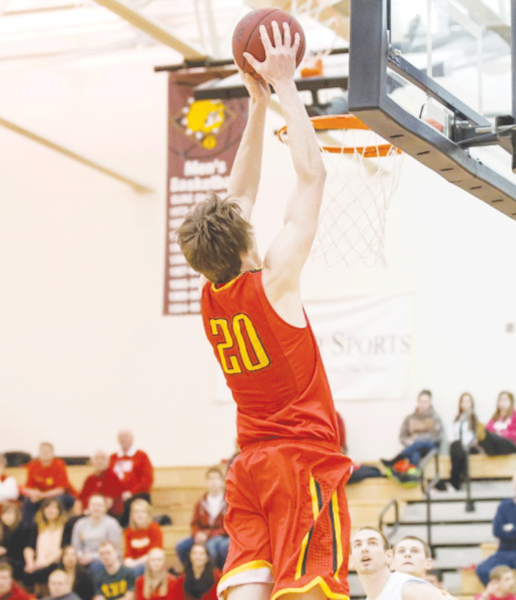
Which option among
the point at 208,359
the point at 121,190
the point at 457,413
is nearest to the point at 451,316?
the point at 457,413

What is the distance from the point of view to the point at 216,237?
3602mm

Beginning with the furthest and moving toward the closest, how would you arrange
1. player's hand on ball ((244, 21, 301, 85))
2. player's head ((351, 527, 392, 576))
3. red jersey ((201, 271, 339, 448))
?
player's head ((351, 527, 392, 576)), player's hand on ball ((244, 21, 301, 85)), red jersey ((201, 271, 339, 448))

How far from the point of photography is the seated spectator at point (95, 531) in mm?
11641

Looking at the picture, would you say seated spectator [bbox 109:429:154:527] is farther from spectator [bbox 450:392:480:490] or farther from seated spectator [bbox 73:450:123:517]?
spectator [bbox 450:392:480:490]

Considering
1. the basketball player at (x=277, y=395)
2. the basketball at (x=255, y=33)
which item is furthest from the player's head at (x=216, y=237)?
the basketball at (x=255, y=33)

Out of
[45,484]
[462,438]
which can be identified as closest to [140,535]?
[45,484]

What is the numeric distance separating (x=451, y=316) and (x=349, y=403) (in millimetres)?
1626

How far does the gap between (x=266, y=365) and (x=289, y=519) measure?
20.0 inches

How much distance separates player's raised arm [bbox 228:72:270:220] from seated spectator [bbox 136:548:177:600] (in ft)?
23.5

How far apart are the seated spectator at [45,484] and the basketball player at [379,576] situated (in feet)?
25.4

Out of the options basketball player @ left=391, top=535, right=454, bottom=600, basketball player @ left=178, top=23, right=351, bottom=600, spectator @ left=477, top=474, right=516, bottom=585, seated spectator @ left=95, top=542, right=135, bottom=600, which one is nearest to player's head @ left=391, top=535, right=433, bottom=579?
basketball player @ left=391, top=535, right=454, bottom=600

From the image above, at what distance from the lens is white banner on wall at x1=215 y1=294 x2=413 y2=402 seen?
43.7 feet

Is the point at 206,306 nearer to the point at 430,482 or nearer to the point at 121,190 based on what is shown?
the point at 430,482

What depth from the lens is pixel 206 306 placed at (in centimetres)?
376
